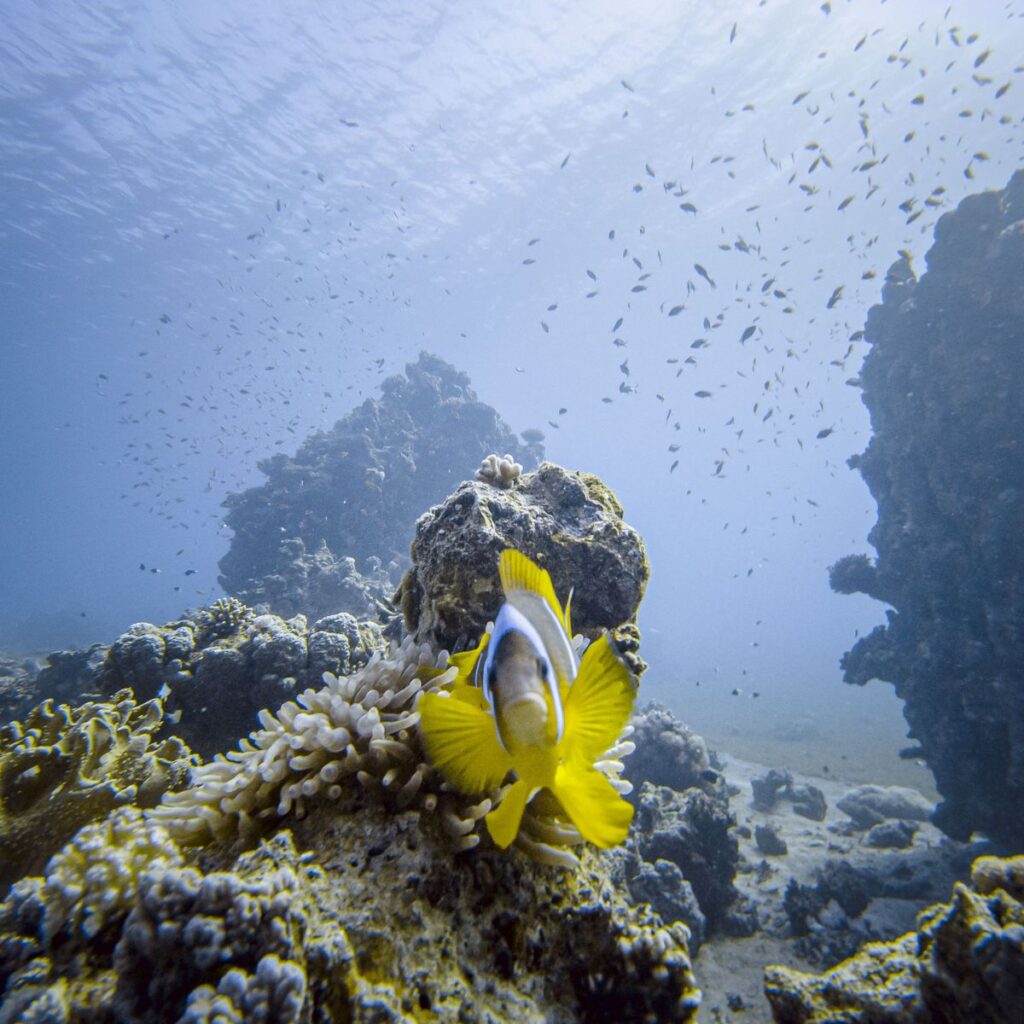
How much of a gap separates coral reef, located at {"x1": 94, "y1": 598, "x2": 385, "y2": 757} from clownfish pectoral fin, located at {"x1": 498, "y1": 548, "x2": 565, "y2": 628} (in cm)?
418

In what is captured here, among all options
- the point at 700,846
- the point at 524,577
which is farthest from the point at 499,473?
the point at 700,846

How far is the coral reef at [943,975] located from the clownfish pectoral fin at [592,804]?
1.86 m

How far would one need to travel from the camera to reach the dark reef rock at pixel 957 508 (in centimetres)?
1030

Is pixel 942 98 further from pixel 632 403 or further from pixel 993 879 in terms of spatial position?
pixel 632 403

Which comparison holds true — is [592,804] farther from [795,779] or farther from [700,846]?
[795,779]

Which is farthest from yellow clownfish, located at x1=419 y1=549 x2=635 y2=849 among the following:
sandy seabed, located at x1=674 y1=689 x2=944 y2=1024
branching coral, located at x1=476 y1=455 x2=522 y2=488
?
sandy seabed, located at x1=674 y1=689 x2=944 y2=1024

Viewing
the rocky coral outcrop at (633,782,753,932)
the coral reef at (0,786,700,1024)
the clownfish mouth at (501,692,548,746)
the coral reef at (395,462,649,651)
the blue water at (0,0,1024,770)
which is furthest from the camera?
the blue water at (0,0,1024,770)

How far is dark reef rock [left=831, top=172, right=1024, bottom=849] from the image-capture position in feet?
33.8

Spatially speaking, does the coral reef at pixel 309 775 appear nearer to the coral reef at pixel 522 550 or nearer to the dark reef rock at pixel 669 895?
the coral reef at pixel 522 550

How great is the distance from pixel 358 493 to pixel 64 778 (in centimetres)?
1869

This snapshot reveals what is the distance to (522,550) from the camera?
133 inches

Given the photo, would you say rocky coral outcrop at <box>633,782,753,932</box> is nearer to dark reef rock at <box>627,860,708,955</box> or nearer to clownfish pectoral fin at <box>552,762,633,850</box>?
dark reef rock at <box>627,860,708,955</box>

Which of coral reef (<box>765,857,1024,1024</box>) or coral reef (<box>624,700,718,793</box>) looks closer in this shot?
coral reef (<box>765,857,1024,1024</box>)

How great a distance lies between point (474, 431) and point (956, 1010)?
2455 cm
